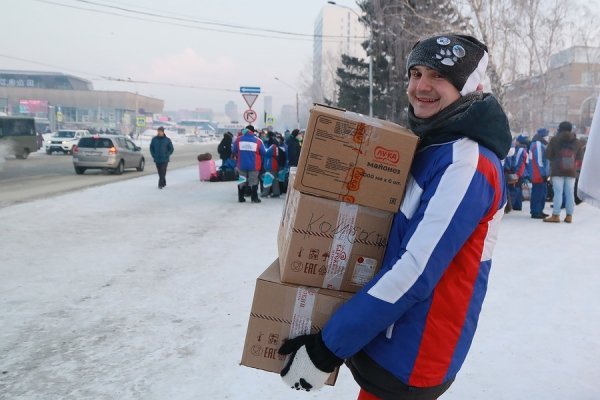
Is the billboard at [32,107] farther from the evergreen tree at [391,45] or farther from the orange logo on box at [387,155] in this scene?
the orange logo on box at [387,155]

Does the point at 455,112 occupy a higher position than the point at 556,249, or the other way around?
the point at 455,112

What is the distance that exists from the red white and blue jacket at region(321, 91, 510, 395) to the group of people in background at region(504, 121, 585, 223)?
30.7 ft

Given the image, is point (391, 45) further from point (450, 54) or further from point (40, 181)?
point (450, 54)

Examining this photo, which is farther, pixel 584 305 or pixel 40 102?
pixel 40 102

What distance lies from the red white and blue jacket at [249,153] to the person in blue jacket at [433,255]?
10.4 metres

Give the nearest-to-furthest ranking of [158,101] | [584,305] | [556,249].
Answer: [584,305], [556,249], [158,101]

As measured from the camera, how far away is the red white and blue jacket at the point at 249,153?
12.1 m

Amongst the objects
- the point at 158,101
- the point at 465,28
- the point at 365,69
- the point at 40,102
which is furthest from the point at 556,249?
the point at 158,101

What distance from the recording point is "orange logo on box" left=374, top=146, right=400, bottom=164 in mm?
1802

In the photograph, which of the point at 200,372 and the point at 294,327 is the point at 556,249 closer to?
the point at 200,372

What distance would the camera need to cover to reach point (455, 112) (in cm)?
173

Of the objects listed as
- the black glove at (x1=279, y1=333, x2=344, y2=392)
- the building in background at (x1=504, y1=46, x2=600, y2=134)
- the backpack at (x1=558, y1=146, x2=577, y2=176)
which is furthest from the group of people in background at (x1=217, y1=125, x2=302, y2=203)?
the building in background at (x1=504, y1=46, x2=600, y2=134)

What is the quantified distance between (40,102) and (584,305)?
363 ft

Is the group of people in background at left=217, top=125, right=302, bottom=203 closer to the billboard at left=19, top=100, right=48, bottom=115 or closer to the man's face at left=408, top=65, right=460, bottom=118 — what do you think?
the man's face at left=408, top=65, right=460, bottom=118
